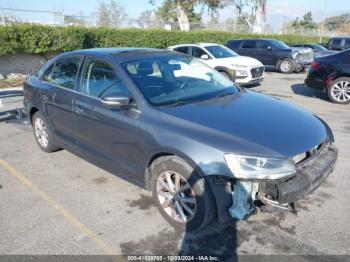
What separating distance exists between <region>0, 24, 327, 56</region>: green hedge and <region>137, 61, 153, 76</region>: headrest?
11512 mm

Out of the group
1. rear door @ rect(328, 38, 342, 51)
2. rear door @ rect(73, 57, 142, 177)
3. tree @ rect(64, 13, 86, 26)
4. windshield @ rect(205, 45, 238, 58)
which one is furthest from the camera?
rear door @ rect(328, 38, 342, 51)

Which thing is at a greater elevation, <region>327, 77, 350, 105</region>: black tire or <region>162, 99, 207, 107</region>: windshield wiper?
<region>162, 99, 207, 107</region>: windshield wiper

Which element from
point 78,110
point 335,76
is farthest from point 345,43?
point 78,110

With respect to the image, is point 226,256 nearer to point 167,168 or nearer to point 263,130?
point 167,168

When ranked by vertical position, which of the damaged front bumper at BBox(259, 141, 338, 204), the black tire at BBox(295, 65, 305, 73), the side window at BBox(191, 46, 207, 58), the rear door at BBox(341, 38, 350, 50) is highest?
the rear door at BBox(341, 38, 350, 50)

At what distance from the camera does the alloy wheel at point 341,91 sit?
8383 mm

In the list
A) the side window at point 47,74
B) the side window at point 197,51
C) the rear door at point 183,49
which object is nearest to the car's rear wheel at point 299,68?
the side window at point 197,51

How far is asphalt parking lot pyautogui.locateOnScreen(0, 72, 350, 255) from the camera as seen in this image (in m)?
2.98

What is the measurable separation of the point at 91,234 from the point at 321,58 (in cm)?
788

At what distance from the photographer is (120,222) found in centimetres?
337

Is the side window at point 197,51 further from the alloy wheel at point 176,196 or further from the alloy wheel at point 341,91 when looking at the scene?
the alloy wheel at point 176,196

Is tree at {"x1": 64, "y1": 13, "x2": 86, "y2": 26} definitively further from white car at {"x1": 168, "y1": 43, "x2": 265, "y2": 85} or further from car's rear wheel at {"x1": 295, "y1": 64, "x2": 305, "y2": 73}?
car's rear wheel at {"x1": 295, "y1": 64, "x2": 305, "y2": 73}

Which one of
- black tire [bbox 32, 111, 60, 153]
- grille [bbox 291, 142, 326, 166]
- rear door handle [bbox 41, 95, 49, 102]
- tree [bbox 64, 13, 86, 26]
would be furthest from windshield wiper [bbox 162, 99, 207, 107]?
tree [bbox 64, 13, 86, 26]

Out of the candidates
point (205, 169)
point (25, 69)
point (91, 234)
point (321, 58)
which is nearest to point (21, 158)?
point (91, 234)
